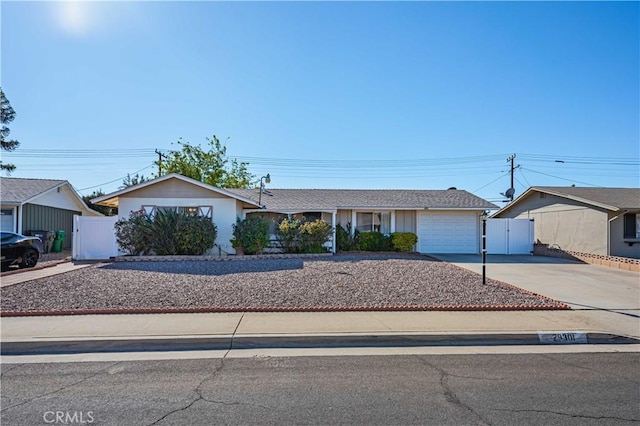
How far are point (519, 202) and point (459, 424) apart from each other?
23.7 meters

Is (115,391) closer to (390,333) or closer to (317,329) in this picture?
(317,329)

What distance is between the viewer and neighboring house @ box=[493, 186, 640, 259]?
17188mm

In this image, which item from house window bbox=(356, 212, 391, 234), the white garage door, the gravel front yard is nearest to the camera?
the gravel front yard

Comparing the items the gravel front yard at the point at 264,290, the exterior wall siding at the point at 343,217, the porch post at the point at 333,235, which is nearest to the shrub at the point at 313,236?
the porch post at the point at 333,235

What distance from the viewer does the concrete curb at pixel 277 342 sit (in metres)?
5.38

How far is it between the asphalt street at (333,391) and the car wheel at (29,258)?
1069cm

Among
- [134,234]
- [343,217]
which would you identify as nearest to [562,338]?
[134,234]

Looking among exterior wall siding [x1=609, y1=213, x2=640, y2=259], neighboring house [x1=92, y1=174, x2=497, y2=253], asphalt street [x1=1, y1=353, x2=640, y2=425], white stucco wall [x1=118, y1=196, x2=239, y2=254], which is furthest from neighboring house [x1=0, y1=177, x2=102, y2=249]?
exterior wall siding [x1=609, y1=213, x2=640, y2=259]

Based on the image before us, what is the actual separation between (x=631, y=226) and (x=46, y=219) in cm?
3114

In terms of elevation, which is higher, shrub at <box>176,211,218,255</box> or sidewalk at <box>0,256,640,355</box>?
shrub at <box>176,211,218,255</box>

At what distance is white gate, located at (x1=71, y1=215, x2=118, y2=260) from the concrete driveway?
15.2 meters

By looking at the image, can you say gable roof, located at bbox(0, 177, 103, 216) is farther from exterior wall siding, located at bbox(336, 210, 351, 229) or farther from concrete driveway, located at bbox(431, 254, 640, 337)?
concrete driveway, located at bbox(431, 254, 640, 337)

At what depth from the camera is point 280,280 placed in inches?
398

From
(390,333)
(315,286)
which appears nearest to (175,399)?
(390,333)
